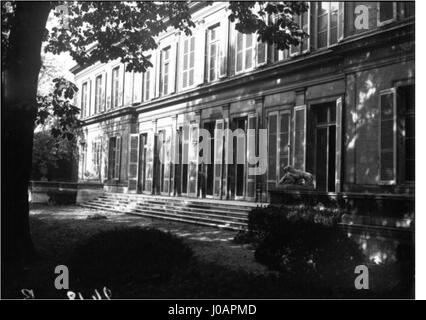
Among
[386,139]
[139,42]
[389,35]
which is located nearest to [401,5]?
[389,35]

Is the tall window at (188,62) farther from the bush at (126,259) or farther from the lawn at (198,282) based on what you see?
the bush at (126,259)

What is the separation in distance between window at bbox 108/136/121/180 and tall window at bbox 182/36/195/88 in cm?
329

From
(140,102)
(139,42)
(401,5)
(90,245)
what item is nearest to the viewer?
(90,245)

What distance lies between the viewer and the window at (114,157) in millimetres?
13902

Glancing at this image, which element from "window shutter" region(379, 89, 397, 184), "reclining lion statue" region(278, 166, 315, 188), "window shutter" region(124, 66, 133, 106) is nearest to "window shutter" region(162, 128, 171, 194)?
"window shutter" region(124, 66, 133, 106)

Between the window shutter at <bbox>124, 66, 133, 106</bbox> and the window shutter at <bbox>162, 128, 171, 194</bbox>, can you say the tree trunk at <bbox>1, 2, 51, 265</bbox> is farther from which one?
the window shutter at <bbox>124, 66, 133, 106</bbox>

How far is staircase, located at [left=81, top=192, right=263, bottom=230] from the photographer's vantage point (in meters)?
8.23

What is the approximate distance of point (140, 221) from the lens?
7.74 metres

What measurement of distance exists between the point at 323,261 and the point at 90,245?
8.29 feet

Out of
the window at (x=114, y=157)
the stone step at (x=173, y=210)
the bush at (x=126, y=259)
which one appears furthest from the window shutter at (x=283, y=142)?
the window at (x=114, y=157)

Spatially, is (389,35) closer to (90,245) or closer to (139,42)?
(139,42)

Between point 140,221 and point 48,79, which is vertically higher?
point 48,79

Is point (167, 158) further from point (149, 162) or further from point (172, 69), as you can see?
point (172, 69)

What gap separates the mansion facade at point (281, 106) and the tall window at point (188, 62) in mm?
35
